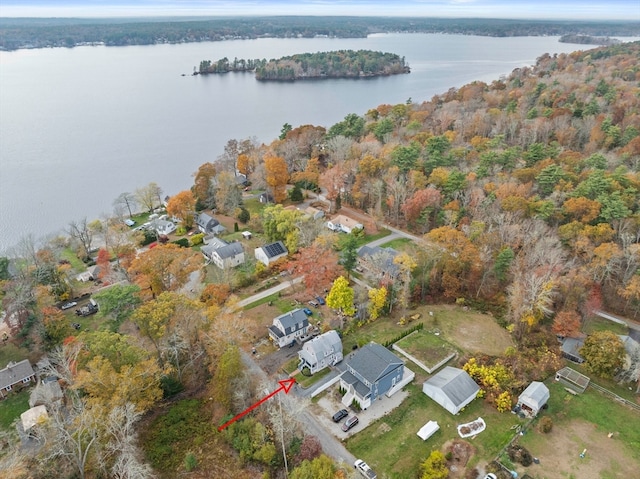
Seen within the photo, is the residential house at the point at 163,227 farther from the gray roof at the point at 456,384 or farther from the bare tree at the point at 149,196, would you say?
the gray roof at the point at 456,384

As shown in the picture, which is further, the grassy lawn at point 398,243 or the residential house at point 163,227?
the residential house at point 163,227

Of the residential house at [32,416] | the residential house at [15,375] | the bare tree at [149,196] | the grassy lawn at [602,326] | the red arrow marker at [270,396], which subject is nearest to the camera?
the residential house at [32,416]

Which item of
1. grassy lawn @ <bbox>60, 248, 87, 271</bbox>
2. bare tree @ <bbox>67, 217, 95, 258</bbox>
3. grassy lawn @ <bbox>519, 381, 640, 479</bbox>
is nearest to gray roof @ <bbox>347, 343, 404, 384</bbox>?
grassy lawn @ <bbox>519, 381, 640, 479</bbox>

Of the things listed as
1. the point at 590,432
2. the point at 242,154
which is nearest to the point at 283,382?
the point at 590,432

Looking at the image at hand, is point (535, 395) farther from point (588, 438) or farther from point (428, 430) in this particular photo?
point (428, 430)

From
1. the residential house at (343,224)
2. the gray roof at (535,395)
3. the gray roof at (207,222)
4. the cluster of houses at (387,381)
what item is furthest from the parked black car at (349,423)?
the gray roof at (207,222)

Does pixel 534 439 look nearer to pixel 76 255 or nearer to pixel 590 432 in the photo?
pixel 590 432
